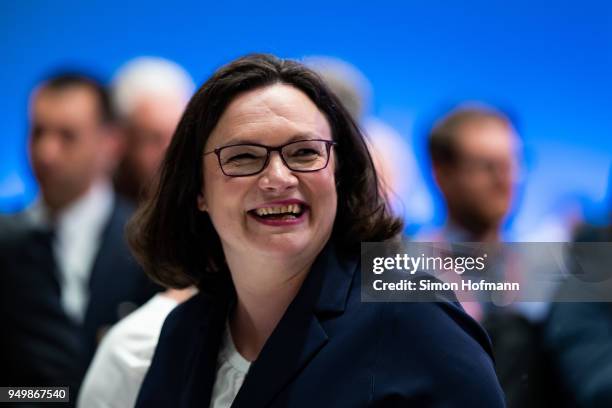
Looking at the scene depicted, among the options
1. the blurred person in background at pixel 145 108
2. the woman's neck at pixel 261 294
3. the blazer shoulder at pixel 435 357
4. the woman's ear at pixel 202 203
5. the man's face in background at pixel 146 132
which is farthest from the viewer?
the man's face in background at pixel 146 132

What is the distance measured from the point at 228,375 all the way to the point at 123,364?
285 mm

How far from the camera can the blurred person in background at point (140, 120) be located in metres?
2.63

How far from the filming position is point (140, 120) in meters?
2.74

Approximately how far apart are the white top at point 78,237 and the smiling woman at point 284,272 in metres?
0.83

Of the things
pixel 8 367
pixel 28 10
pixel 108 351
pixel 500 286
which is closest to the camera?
pixel 500 286

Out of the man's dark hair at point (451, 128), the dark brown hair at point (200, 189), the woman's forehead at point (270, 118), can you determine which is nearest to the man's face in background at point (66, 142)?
the dark brown hair at point (200, 189)

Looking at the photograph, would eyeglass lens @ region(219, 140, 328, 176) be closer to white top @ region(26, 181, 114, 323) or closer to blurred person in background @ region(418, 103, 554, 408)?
blurred person in background @ region(418, 103, 554, 408)

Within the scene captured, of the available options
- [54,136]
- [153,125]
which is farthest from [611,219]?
[54,136]

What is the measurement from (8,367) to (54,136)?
74 centimetres

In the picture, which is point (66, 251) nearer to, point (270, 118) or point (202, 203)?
point (202, 203)

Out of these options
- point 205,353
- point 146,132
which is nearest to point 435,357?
point 205,353

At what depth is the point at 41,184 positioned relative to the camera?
2.62m

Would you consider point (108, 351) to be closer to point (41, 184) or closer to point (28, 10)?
point (41, 184)

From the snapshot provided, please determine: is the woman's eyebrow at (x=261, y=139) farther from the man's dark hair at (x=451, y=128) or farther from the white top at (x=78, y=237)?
the white top at (x=78, y=237)
